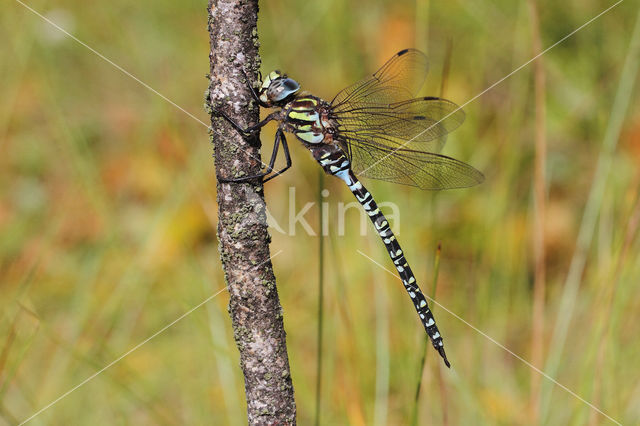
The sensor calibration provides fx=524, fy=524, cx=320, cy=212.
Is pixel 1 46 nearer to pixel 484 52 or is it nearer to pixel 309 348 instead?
pixel 309 348

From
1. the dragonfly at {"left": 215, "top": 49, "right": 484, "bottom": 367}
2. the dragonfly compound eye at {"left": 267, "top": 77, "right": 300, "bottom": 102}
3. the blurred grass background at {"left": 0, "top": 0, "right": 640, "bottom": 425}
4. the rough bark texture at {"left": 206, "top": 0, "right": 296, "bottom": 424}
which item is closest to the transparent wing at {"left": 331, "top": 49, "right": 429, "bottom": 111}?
the dragonfly at {"left": 215, "top": 49, "right": 484, "bottom": 367}

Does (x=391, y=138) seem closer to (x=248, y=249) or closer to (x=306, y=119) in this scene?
(x=306, y=119)

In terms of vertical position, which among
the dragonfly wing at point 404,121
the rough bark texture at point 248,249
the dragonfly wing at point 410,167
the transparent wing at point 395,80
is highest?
the transparent wing at point 395,80

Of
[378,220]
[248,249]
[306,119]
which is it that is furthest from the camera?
[378,220]

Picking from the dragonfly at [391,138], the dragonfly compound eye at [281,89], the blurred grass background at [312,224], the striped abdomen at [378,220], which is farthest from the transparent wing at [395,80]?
the dragonfly compound eye at [281,89]

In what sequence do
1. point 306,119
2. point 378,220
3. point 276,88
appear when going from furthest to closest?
point 378,220 → point 306,119 → point 276,88

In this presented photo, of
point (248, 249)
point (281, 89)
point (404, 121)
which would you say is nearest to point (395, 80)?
point (404, 121)

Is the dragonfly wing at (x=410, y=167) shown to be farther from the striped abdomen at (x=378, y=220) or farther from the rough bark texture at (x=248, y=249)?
the rough bark texture at (x=248, y=249)
